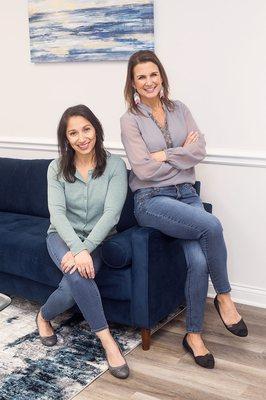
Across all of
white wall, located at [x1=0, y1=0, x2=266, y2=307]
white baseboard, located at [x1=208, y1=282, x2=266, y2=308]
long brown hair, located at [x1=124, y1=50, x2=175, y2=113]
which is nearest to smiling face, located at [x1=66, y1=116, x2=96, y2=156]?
long brown hair, located at [x1=124, y1=50, x2=175, y2=113]

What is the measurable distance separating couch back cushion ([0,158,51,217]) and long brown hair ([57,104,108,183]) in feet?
2.64

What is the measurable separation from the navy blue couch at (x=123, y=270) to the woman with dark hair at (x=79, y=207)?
0.12 metres

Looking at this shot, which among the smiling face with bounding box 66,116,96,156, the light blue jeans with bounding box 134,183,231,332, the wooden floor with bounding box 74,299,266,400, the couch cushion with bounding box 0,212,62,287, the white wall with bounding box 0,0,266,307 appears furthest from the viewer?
the white wall with bounding box 0,0,266,307

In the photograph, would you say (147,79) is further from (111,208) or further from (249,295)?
(249,295)

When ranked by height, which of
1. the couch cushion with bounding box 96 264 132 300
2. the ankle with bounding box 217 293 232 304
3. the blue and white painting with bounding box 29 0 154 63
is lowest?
the ankle with bounding box 217 293 232 304

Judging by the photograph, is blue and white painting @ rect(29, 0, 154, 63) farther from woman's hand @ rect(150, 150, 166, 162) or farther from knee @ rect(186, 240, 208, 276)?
knee @ rect(186, 240, 208, 276)

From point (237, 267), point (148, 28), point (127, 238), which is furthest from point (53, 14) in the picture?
point (237, 267)

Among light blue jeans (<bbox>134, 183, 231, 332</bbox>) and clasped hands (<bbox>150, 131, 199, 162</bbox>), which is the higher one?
clasped hands (<bbox>150, 131, 199, 162</bbox>)

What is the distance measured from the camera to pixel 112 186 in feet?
9.08

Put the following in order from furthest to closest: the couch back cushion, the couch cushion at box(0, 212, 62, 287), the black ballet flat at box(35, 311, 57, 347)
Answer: the couch back cushion
the couch cushion at box(0, 212, 62, 287)
the black ballet flat at box(35, 311, 57, 347)

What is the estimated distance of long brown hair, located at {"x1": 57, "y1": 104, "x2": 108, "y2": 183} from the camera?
2.75m

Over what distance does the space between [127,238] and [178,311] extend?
646mm

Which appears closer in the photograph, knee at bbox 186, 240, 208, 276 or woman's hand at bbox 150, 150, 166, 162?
knee at bbox 186, 240, 208, 276

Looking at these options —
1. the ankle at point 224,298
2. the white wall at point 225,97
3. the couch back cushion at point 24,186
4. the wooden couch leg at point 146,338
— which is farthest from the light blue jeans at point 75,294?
the white wall at point 225,97
